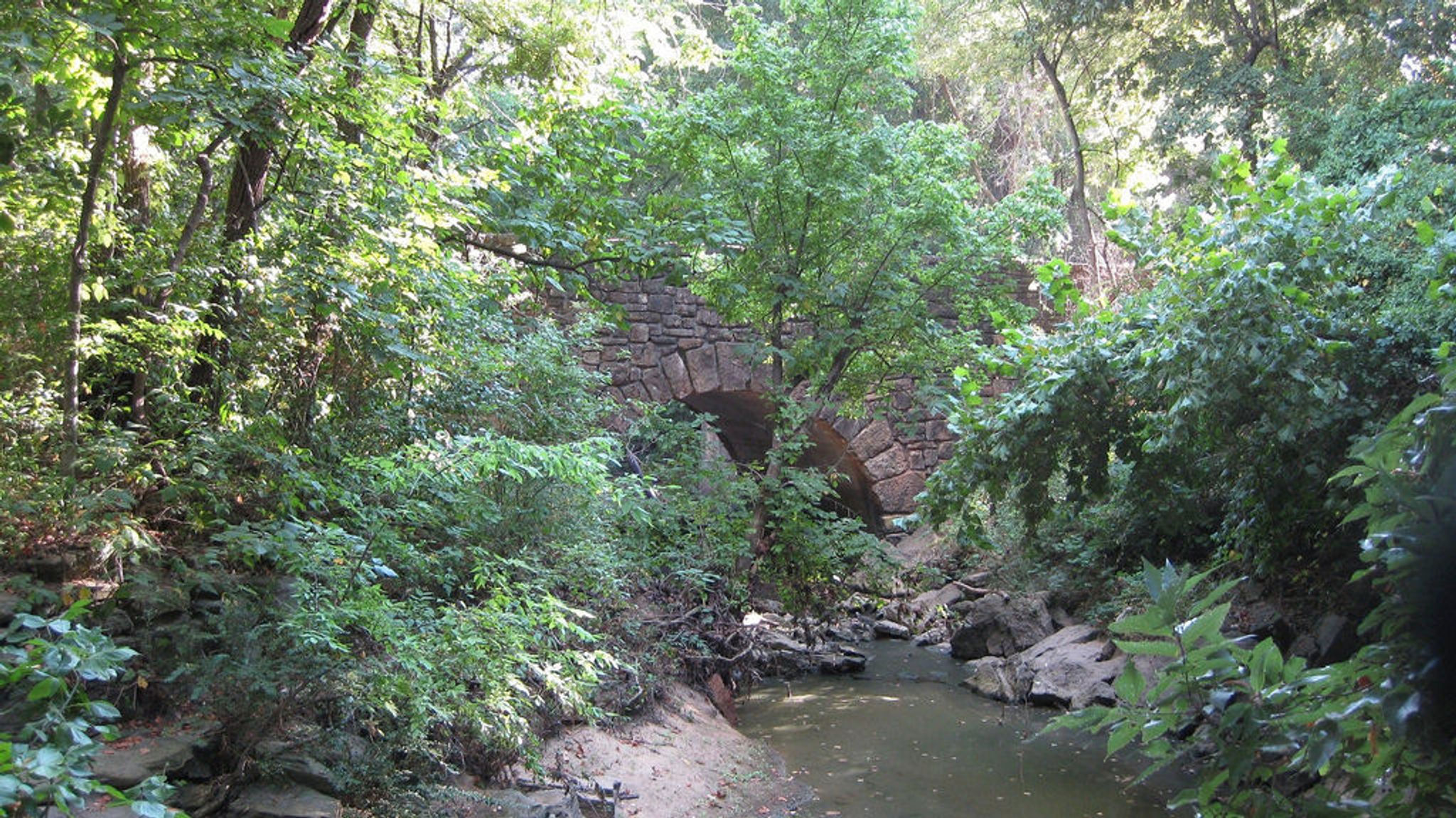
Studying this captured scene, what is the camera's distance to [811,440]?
11.1 m

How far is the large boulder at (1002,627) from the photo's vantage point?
7816mm

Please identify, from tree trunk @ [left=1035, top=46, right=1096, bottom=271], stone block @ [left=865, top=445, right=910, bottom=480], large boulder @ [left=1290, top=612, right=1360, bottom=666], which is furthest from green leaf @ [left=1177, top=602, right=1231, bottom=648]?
tree trunk @ [left=1035, top=46, right=1096, bottom=271]

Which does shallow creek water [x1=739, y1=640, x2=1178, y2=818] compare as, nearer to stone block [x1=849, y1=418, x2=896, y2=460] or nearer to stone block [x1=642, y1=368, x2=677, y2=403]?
stone block [x1=849, y1=418, x2=896, y2=460]

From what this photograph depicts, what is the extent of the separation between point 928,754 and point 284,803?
3686mm

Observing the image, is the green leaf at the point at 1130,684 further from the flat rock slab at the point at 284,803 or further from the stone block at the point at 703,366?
the stone block at the point at 703,366

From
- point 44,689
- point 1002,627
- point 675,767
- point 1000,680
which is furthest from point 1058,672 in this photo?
point 44,689

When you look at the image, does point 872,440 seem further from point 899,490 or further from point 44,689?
point 44,689

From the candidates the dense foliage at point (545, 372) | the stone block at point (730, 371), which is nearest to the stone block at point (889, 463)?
the stone block at point (730, 371)

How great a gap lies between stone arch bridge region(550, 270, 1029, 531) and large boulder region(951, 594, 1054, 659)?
150 cm

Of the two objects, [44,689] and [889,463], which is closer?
[44,689]

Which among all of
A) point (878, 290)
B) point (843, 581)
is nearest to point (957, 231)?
point (878, 290)

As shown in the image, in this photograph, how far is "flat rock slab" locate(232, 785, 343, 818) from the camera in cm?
284

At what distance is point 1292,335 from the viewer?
390 centimetres

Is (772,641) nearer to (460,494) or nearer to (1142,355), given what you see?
(460,494)
